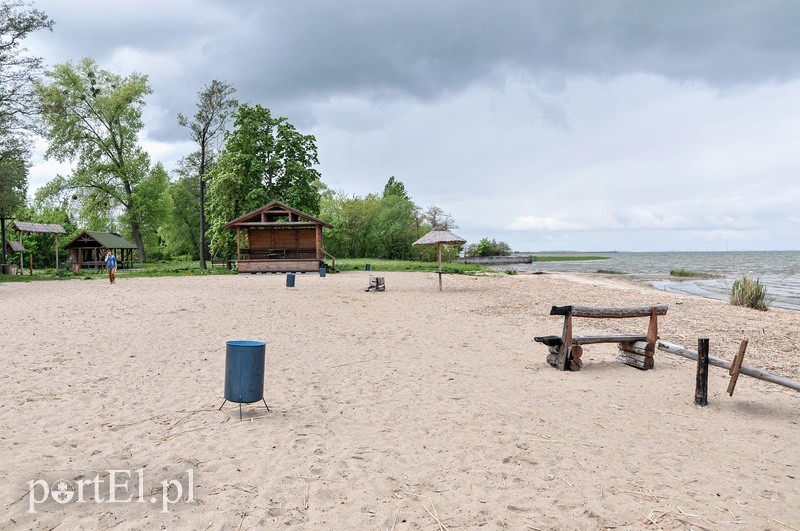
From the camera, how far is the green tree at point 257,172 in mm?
39031

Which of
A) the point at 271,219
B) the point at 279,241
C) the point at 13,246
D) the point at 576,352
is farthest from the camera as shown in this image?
the point at 13,246

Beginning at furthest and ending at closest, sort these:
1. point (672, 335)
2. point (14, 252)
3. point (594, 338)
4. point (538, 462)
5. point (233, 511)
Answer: point (14, 252)
point (672, 335)
point (594, 338)
point (538, 462)
point (233, 511)

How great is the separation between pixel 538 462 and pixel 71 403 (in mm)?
5892

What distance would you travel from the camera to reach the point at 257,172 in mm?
39875

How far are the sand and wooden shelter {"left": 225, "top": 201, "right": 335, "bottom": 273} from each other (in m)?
22.3

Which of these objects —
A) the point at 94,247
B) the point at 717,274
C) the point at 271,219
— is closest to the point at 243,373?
the point at 271,219

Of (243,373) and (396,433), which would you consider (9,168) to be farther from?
(396,433)

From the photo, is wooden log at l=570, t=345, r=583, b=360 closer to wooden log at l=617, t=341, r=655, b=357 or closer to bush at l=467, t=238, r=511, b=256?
wooden log at l=617, t=341, r=655, b=357

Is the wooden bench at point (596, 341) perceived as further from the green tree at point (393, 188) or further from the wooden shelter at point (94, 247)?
the green tree at point (393, 188)

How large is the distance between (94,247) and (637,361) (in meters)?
44.4

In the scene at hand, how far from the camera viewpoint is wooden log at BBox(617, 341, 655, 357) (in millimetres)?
8523

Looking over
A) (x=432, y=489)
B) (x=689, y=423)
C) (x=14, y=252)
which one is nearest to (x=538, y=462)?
(x=432, y=489)

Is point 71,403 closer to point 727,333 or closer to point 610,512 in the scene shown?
point 610,512

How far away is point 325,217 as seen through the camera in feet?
201
